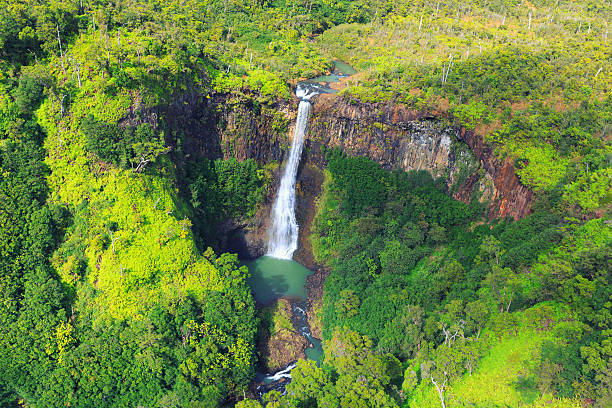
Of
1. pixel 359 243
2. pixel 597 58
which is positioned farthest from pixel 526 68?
pixel 359 243

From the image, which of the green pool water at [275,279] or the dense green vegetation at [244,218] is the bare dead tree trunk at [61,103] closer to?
the dense green vegetation at [244,218]

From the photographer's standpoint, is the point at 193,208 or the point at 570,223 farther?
the point at 193,208

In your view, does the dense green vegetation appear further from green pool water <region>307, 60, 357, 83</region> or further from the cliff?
green pool water <region>307, 60, 357, 83</region>

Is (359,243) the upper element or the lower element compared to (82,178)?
lower

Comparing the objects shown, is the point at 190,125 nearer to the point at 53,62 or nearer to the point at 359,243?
the point at 53,62

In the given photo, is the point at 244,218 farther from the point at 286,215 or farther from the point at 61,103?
the point at 61,103

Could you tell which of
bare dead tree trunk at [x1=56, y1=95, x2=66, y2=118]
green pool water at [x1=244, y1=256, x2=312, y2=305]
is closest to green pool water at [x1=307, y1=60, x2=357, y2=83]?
green pool water at [x1=244, y1=256, x2=312, y2=305]
